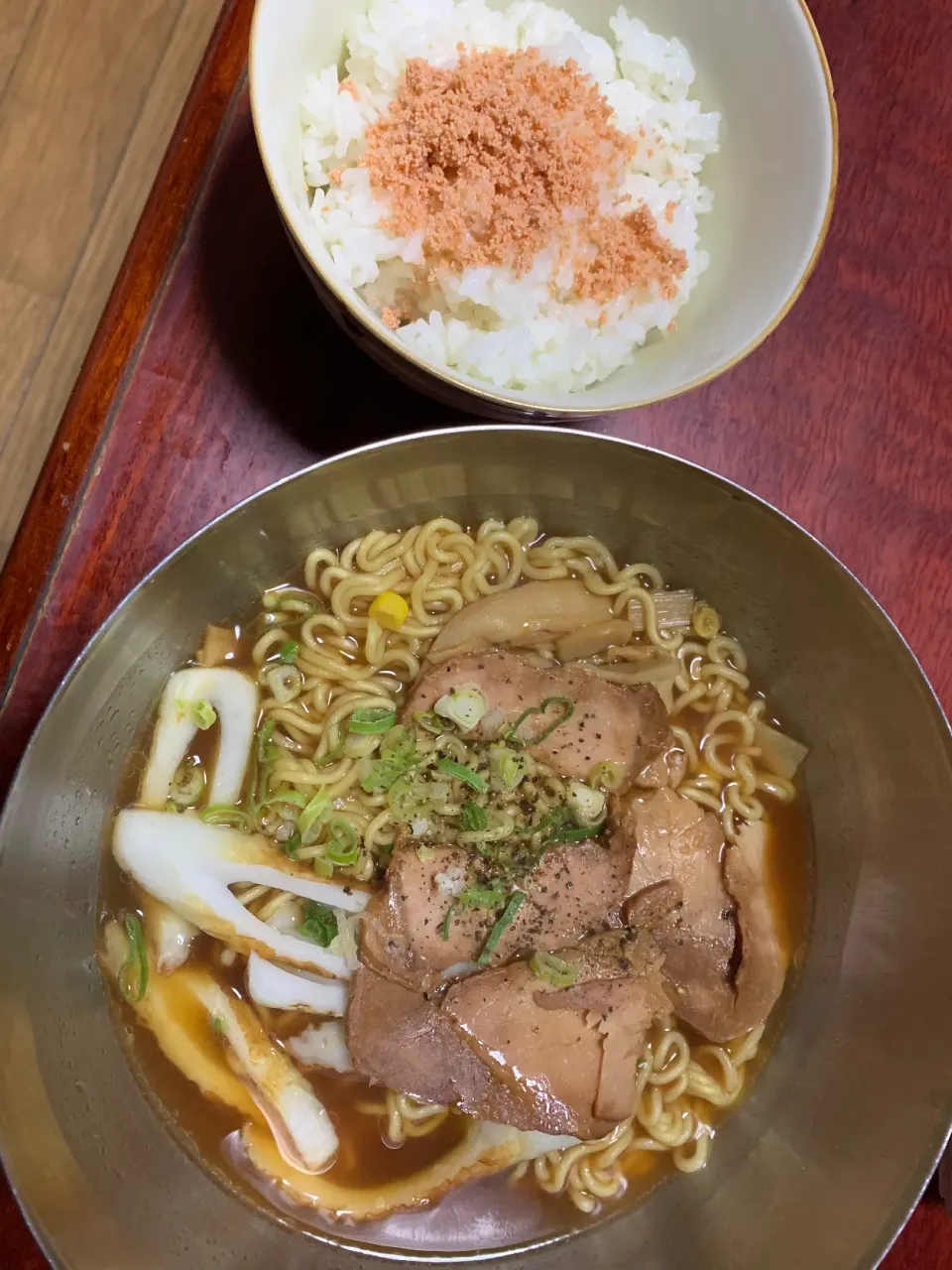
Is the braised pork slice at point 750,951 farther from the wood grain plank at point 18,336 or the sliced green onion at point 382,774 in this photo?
the wood grain plank at point 18,336

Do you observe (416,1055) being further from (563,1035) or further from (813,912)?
(813,912)

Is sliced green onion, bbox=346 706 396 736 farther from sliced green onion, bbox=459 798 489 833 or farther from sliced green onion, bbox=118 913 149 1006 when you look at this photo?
sliced green onion, bbox=118 913 149 1006

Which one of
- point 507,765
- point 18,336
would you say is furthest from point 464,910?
point 18,336

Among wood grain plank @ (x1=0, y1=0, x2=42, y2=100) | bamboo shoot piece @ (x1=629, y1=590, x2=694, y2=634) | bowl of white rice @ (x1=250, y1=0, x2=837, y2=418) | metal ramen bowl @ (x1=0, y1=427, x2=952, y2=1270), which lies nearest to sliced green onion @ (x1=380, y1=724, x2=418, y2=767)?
metal ramen bowl @ (x1=0, y1=427, x2=952, y2=1270)

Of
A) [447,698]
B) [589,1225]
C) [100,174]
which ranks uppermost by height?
[100,174]

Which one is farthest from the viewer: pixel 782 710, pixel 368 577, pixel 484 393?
pixel 782 710

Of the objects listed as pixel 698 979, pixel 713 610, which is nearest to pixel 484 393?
pixel 713 610

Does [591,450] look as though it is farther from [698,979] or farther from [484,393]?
[698,979]
